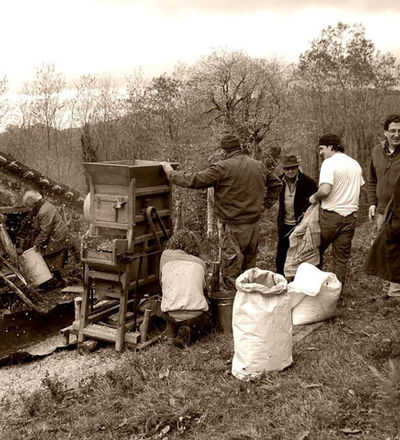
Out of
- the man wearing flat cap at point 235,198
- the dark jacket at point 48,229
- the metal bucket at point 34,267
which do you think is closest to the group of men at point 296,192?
the man wearing flat cap at point 235,198

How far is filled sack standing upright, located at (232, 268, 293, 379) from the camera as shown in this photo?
499 cm

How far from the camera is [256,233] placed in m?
7.23

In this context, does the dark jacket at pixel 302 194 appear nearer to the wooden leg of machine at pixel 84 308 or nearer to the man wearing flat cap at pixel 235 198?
the man wearing flat cap at pixel 235 198

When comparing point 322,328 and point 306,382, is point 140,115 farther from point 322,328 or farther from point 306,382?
point 306,382

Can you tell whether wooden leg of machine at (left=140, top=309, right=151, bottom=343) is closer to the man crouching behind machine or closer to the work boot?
the work boot

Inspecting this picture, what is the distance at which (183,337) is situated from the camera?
6477 millimetres

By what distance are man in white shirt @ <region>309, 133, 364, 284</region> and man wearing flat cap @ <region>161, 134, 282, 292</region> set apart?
0.77m

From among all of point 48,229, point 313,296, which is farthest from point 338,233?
point 48,229

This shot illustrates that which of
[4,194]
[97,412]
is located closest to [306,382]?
[97,412]

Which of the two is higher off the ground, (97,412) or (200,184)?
(200,184)

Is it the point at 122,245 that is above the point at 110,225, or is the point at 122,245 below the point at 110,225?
below

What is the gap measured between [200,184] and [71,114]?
18381 millimetres

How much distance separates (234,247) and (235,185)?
A: 0.80m

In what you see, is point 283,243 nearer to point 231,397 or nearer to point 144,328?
point 144,328
